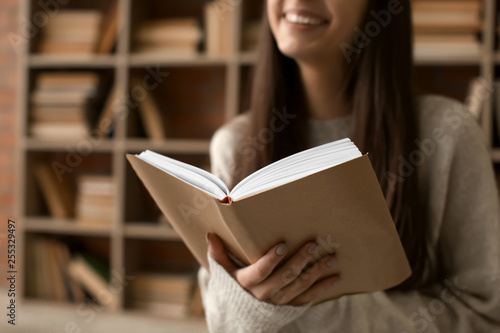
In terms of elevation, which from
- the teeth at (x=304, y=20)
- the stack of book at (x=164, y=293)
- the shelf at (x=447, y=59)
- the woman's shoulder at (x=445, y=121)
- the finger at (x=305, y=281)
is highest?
the teeth at (x=304, y=20)

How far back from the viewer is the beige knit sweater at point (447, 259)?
102 cm

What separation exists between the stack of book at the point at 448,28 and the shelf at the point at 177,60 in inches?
32.8

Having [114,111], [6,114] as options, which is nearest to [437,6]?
[114,111]

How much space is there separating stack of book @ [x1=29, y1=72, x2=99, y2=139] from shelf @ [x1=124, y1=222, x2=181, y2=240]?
1.68 feet

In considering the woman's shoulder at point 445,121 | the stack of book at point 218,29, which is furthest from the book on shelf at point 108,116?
the woman's shoulder at point 445,121

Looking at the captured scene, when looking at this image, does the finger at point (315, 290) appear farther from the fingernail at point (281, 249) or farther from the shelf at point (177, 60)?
the shelf at point (177, 60)

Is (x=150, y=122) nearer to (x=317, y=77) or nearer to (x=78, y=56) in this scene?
(x=78, y=56)

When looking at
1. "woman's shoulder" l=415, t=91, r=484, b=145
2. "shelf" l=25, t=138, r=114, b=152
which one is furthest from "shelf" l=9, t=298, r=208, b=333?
"woman's shoulder" l=415, t=91, r=484, b=145

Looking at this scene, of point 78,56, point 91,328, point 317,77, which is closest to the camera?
point 317,77

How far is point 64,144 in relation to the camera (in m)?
2.62

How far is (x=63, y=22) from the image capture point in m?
2.68

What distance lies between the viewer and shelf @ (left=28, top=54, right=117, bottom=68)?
8.48 feet

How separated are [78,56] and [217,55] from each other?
0.71m

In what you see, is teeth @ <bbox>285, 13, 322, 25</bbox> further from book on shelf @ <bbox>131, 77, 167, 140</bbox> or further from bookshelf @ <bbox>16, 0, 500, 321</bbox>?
book on shelf @ <bbox>131, 77, 167, 140</bbox>
